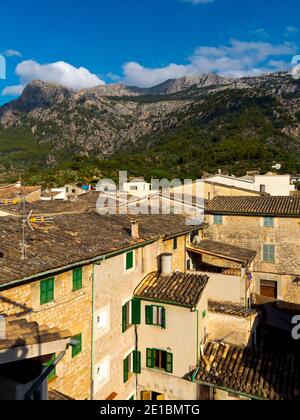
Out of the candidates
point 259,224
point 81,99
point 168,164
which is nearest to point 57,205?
point 259,224

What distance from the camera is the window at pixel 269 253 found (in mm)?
22594

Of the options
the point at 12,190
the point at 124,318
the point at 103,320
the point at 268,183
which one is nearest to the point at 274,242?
the point at 124,318

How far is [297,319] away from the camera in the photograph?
1684 centimetres

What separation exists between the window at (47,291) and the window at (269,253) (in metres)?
17.0

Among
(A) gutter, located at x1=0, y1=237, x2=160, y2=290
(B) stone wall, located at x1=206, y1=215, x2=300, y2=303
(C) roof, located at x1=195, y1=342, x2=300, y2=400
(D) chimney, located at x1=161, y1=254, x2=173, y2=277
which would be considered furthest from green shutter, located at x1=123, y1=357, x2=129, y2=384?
(B) stone wall, located at x1=206, y1=215, x2=300, y2=303

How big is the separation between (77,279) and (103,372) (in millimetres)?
3613

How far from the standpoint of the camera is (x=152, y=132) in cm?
10131

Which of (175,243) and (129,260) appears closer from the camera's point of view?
(129,260)

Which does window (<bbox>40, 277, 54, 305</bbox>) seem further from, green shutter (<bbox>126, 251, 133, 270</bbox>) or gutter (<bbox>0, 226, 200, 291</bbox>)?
green shutter (<bbox>126, 251, 133, 270</bbox>)

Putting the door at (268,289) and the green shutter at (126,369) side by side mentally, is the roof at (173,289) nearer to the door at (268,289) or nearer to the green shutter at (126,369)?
the green shutter at (126,369)

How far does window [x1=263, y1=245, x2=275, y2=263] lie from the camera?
22.6 m

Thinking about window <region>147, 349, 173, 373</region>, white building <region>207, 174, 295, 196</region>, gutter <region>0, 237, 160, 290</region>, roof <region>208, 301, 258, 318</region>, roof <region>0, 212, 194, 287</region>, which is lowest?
window <region>147, 349, 173, 373</region>

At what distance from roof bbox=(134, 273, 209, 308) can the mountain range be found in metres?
40.3

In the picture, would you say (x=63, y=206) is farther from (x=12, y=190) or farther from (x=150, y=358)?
(x=150, y=358)
